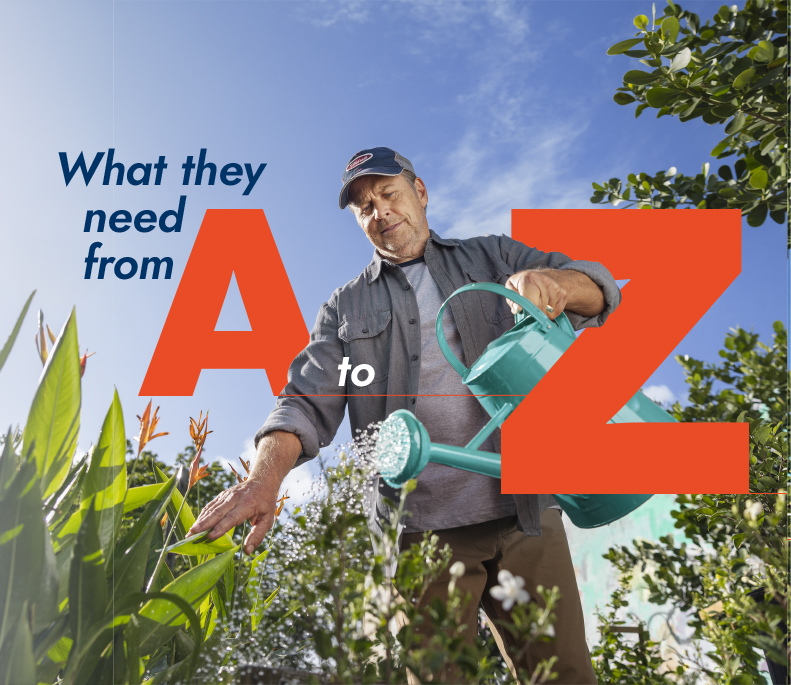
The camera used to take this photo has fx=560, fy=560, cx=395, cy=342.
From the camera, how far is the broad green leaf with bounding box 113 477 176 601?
0.66 metres

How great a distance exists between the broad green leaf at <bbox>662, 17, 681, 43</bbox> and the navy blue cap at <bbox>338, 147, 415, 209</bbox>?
501 mm

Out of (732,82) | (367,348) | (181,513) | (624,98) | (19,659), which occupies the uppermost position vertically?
(624,98)

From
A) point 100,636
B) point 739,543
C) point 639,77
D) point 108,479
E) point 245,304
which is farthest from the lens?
point 245,304

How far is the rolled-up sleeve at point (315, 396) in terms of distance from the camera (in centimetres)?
83

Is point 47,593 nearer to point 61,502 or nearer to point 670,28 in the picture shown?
point 61,502

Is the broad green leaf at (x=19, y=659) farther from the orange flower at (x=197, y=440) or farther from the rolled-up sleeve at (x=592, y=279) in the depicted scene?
the rolled-up sleeve at (x=592, y=279)

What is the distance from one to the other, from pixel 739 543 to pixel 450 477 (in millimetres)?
424

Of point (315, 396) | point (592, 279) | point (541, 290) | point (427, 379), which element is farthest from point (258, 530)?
point (592, 279)

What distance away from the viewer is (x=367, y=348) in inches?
38.6

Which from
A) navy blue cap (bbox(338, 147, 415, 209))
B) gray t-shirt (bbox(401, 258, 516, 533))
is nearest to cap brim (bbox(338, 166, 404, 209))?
navy blue cap (bbox(338, 147, 415, 209))

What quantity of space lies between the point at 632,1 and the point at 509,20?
0.77 ft

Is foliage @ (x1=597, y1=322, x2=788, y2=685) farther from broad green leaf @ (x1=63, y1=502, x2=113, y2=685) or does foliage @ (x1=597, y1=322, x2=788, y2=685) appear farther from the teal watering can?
broad green leaf @ (x1=63, y1=502, x2=113, y2=685)

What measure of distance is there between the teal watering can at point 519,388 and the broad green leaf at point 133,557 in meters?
0.31

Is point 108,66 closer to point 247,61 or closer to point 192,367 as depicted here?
point 247,61
